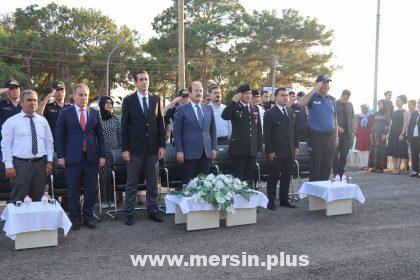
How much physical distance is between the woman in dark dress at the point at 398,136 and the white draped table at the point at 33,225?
9094 millimetres

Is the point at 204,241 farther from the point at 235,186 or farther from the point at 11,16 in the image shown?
the point at 11,16

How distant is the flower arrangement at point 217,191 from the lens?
583 centimetres

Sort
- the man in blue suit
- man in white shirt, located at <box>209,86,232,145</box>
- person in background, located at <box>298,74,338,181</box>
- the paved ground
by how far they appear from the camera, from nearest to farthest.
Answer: the paved ground → the man in blue suit → person in background, located at <box>298,74,338,181</box> → man in white shirt, located at <box>209,86,232,145</box>

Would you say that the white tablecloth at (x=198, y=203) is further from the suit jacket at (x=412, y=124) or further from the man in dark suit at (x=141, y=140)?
the suit jacket at (x=412, y=124)

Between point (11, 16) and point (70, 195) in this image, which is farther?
point (11, 16)

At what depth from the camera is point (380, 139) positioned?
12031 mm

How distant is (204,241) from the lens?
211 inches

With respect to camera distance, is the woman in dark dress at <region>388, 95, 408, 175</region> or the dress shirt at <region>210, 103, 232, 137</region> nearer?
the dress shirt at <region>210, 103, 232, 137</region>

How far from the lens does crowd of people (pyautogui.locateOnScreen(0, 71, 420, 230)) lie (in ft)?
18.8

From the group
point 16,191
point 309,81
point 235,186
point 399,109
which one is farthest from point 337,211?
point 309,81

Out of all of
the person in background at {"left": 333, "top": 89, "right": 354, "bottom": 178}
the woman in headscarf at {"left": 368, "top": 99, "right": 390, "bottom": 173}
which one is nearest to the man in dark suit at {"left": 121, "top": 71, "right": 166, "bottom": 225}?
A: the person in background at {"left": 333, "top": 89, "right": 354, "bottom": 178}

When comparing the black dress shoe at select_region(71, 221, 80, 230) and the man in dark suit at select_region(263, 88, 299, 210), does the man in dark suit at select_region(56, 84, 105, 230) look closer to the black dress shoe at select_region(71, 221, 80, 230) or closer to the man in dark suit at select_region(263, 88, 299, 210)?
the black dress shoe at select_region(71, 221, 80, 230)

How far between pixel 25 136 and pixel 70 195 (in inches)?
37.8

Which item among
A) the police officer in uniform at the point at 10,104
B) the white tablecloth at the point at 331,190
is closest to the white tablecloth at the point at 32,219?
the police officer in uniform at the point at 10,104
